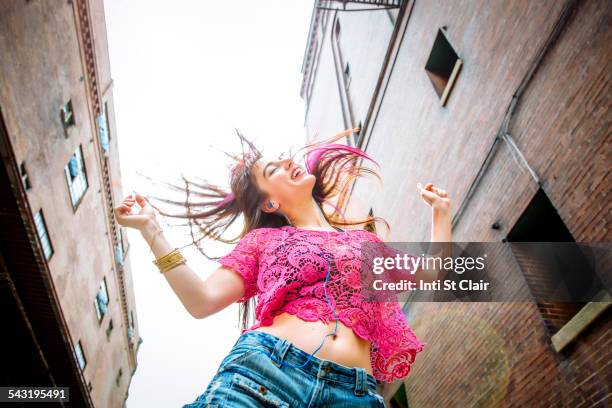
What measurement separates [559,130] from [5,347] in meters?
11.2

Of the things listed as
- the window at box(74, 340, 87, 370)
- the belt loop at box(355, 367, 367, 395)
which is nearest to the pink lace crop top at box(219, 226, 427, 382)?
the belt loop at box(355, 367, 367, 395)

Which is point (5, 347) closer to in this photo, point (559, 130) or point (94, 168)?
point (94, 168)

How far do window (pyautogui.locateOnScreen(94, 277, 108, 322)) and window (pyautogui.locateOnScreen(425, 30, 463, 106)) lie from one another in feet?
41.9

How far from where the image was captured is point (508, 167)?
17.6 ft

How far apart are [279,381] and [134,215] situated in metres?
1.31

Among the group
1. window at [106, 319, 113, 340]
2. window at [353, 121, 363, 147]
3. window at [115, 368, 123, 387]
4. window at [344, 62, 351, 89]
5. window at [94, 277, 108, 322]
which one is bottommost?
window at [115, 368, 123, 387]

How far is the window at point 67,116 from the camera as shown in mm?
11312

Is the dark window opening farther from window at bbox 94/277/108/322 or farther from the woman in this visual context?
the woman

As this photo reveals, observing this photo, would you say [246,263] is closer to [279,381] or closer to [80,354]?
[279,381]

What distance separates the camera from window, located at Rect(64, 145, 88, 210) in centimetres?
1217

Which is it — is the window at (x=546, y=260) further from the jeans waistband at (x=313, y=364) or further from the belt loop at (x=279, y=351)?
the belt loop at (x=279, y=351)

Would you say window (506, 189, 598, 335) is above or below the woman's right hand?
below

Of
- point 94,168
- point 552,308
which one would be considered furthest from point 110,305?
point 552,308

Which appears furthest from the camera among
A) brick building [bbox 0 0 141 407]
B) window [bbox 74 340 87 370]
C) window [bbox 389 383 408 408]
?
window [bbox 74 340 87 370]
